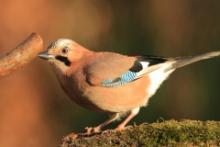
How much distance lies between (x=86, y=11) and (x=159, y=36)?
1.15 meters

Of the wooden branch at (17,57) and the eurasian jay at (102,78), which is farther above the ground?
the eurasian jay at (102,78)

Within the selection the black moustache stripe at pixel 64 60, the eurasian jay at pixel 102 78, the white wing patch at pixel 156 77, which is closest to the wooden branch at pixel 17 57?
the eurasian jay at pixel 102 78

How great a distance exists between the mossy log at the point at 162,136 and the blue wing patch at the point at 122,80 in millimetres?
1168

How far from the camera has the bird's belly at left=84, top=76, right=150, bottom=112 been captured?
6758 millimetres

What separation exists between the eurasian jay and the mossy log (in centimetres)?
91

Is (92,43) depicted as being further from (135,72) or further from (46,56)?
(46,56)

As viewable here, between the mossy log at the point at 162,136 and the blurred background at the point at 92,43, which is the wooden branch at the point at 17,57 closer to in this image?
the mossy log at the point at 162,136

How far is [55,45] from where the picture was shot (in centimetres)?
689

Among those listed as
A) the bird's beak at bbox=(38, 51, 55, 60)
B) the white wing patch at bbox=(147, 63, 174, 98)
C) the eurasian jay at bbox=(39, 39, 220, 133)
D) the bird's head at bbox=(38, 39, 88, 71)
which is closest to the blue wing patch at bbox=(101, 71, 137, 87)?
the eurasian jay at bbox=(39, 39, 220, 133)

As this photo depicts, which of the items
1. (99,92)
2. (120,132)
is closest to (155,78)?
(99,92)

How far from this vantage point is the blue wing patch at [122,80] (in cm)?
692

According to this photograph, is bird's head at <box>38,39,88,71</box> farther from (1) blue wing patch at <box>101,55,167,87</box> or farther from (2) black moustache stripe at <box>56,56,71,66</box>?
(1) blue wing patch at <box>101,55,167,87</box>

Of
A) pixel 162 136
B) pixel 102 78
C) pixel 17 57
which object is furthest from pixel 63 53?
pixel 162 136

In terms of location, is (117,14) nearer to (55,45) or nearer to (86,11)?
(86,11)
